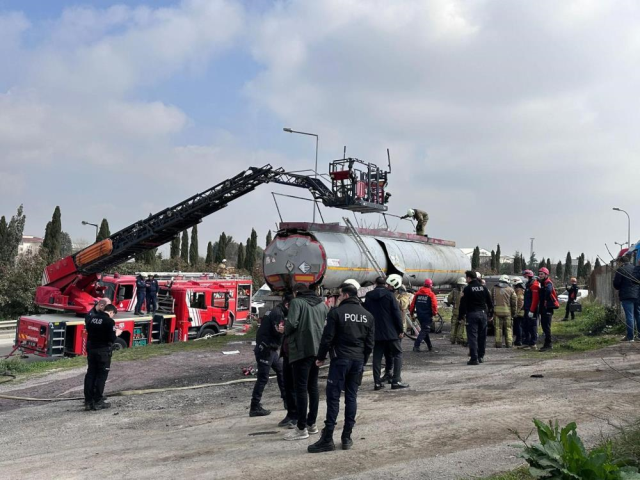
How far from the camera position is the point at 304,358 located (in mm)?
6957

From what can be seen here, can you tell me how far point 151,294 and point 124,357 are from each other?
5839 millimetres

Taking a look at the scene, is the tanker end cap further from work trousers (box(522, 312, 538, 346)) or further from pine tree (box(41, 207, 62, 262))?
pine tree (box(41, 207, 62, 262))

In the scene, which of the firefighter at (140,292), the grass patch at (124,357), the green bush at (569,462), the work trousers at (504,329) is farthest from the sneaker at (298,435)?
the firefighter at (140,292)

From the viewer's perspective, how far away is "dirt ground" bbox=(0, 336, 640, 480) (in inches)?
231

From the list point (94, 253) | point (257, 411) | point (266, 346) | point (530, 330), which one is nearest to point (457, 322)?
point (530, 330)

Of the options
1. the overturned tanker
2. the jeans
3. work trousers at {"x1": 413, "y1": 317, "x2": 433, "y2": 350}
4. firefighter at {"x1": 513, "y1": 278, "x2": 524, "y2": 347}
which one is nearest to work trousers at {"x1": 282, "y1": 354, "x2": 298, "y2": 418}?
the overturned tanker

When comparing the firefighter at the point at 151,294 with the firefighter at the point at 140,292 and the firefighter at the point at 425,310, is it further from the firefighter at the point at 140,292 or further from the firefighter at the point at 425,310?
the firefighter at the point at 425,310

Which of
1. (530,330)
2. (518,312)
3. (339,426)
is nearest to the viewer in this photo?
(339,426)

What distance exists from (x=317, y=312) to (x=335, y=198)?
10671 mm

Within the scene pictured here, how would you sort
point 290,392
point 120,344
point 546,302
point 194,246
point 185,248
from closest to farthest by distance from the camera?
point 290,392 < point 546,302 < point 120,344 < point 185,248 < point 194,246

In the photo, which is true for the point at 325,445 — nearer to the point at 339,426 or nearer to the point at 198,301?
the point at 339,426

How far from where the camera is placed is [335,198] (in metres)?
17.7

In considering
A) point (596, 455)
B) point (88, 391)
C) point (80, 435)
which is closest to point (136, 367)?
point (88, 391)

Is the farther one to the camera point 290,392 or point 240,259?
point 240,259
